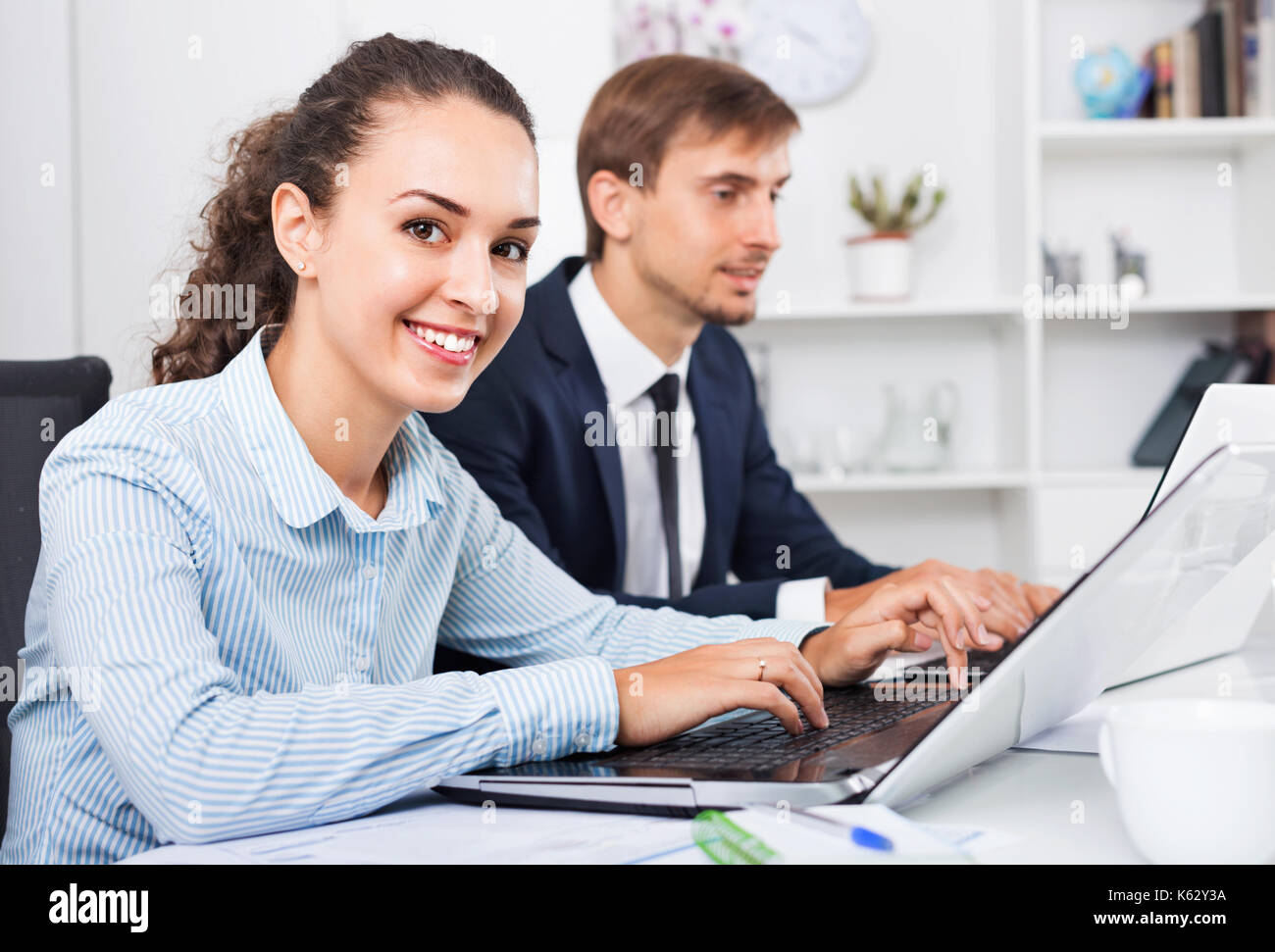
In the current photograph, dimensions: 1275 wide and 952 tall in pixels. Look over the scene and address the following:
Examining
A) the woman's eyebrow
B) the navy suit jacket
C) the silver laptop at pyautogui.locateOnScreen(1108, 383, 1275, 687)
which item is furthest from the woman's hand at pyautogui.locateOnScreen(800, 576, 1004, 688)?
the woman's eyebrow

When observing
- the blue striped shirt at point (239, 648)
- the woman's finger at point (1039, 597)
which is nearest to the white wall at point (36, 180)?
the blue striped shirt at point (239, 648)

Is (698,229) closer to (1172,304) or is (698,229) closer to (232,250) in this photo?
(232,250)

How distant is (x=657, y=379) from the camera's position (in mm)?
1943

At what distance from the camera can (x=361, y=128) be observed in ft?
3.37

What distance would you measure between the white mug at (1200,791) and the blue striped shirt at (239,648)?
359 mm

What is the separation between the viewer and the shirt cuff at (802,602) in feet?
4.80

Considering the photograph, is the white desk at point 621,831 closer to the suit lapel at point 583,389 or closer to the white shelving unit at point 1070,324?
the suit lapel at point 583,389

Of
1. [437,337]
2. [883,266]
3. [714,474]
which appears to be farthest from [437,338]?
[883,266]

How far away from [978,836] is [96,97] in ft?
9.55

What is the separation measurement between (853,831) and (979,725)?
0.14 metres

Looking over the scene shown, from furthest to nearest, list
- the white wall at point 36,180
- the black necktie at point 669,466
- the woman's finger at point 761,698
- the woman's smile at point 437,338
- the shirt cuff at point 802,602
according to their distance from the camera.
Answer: the white wall at point 36,180 → the black necktie at point 669,466 → the shirt cuff at point 802,602 → the woman's smile at point 437,338 → the woman's finger at point 761,698

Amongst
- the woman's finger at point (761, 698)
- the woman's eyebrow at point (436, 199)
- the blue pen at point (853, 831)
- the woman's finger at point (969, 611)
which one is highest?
the woman's eyebrow at point (436, 199)

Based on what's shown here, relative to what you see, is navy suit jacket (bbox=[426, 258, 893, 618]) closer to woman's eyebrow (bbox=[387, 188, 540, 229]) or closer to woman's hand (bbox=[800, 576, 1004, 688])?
woman's hand (bbox=[800, 576, 1004, 688])
